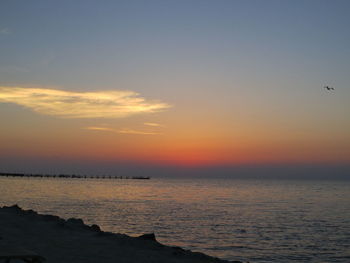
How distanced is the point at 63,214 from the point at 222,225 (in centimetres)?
1503

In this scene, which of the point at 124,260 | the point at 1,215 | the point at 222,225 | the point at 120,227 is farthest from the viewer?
the point at 222,225

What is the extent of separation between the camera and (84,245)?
13461 millimetres

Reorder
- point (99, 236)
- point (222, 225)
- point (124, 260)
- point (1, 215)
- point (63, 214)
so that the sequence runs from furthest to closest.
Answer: point (63, 214), point (222, 225), point (1, 215), point (99, 236), point (124, 260)

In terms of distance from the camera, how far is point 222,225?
1178 inches

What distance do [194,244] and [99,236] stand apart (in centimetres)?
736

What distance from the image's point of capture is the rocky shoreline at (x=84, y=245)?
11.8 m

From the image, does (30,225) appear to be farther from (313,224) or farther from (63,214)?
(313,224)

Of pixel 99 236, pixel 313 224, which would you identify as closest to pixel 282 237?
pixel 313 224

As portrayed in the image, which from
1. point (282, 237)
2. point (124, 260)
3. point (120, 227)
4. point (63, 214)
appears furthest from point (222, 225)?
point (124, 260)

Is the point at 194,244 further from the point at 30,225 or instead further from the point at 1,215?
the point at 1,215

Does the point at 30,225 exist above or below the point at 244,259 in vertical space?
above

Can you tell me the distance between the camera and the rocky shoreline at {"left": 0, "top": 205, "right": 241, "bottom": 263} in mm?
11750

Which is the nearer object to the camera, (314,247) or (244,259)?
(244,259)

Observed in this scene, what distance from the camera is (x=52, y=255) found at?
38.1ft
